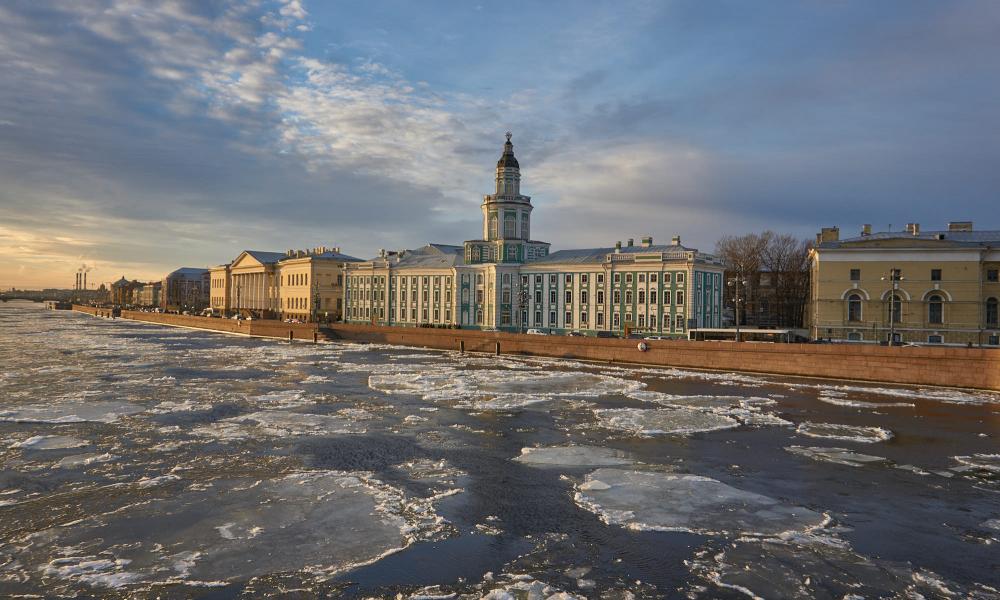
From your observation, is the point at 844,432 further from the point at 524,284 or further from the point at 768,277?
the point at 768,277

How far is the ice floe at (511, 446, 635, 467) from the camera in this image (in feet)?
56.9

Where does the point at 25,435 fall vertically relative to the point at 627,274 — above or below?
below

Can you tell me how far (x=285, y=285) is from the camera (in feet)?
333

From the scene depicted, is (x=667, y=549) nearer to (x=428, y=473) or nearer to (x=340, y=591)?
Result: (x=340, y=591)

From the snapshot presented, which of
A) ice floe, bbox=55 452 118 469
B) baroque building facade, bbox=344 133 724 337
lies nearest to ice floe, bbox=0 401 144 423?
ice floe, bbox=55 452 118 469

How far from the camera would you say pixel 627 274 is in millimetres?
57031

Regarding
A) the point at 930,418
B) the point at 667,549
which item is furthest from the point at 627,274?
the point at 667,549

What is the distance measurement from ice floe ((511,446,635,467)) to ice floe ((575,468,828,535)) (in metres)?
1.32

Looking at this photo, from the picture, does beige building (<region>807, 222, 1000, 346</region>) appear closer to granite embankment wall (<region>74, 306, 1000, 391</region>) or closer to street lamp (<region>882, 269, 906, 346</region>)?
street lamp (<region>882, 269, 906, 346</region>)

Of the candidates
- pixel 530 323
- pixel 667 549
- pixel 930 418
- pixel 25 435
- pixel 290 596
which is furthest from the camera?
pixel 530 323

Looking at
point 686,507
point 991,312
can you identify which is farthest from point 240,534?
point 991,312

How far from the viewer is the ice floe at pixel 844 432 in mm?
20812

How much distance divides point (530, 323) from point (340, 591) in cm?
5490

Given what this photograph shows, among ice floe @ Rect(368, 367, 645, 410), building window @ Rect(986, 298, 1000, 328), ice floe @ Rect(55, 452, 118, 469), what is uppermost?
building window @ Rect(986, 298, 1000, 328)
